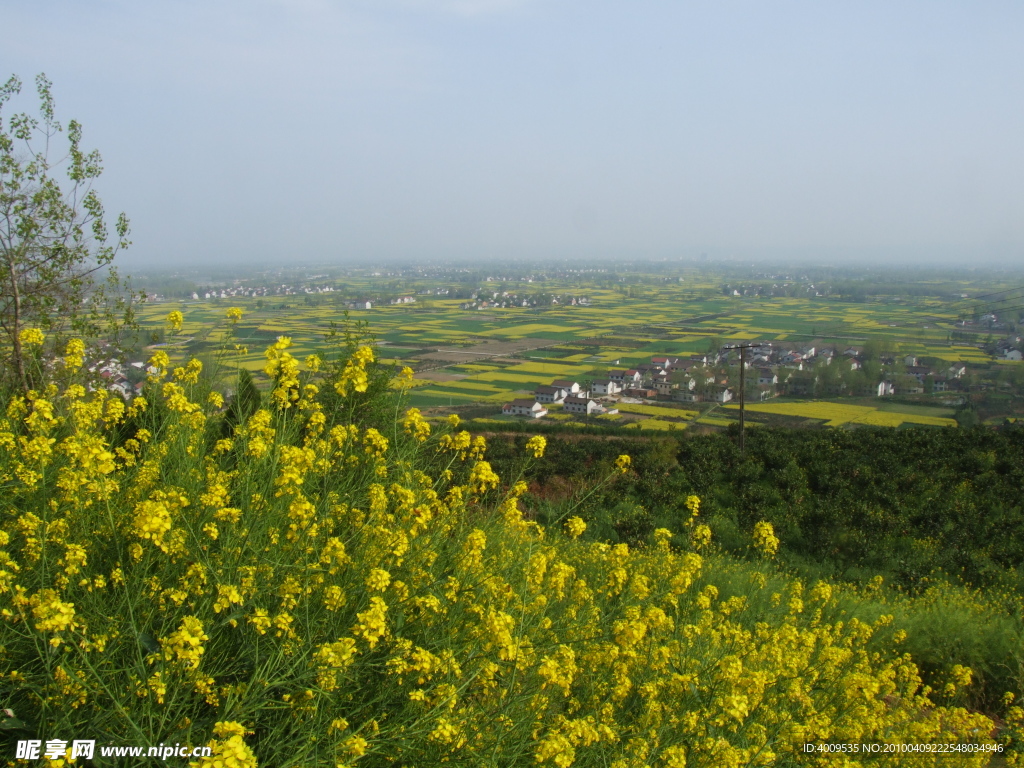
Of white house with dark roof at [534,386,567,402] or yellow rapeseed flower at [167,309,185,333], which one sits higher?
yellow rapeseed flower at [167,309,185,333]

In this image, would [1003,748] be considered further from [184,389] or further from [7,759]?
[184,389]

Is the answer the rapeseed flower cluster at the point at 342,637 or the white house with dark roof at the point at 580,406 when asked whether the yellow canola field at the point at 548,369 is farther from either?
the rapeseed flower cluster at the point at 342,637

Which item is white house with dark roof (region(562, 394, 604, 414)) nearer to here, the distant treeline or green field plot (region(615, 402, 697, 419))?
green field plot (region(615, 402, 697, 419))

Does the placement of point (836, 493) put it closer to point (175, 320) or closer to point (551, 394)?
point (175, 320)

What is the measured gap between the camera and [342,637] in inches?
127

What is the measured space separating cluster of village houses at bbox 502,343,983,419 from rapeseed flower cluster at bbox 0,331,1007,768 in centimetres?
2521

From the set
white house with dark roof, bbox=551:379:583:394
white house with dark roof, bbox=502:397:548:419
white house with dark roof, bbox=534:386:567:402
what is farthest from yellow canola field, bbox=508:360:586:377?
white house with dark roof, bbox=502:397:548:419

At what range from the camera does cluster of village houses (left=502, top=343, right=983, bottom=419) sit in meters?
32.1

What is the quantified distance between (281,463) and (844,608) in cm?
610

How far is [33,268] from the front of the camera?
10.8 metres

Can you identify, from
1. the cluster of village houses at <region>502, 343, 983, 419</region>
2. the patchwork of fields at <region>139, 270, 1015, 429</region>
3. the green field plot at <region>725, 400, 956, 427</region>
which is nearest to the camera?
the green field plot at <region>725, 400, 956, 427</region>

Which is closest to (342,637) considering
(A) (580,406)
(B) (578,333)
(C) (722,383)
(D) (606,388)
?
(A) (580,406)

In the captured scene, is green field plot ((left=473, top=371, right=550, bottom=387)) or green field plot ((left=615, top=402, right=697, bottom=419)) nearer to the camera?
green field plot ((left=615, top=402, right=697, bottom=419))

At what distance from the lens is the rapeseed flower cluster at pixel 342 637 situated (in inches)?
112
